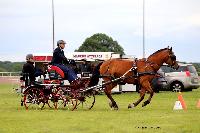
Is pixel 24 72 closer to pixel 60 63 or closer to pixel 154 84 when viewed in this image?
pixel 60 63

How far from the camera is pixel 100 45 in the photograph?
107 metres

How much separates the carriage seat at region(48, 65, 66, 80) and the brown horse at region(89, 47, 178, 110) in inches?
56.0

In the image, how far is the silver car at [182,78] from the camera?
139 feet

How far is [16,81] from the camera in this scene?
2527 inches

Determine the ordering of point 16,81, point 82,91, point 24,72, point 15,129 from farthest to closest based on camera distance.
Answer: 1. point 16,81
2. point 24,72
3. point 82,91
4. point 15,129

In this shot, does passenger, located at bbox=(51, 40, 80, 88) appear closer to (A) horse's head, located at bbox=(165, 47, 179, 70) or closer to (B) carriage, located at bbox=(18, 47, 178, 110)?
(B) carriage, located at bbox=(18, 47, 178, 110)

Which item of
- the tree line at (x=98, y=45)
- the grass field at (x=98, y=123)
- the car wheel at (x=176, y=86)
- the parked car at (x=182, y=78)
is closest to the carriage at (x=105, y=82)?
the grass field at (x=98, y=123)

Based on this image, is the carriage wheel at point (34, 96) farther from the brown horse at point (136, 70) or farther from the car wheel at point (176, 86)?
the car wheel at point (176, 86)

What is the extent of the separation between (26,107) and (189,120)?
7.65 metres

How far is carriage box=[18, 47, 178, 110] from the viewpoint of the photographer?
2209 centimetres

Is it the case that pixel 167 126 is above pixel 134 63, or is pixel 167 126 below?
below

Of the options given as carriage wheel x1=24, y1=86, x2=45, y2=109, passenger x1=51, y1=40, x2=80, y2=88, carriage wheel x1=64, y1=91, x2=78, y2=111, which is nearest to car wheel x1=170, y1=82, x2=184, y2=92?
carriage wheel x1=64, y1=91, x2=78, y2=111

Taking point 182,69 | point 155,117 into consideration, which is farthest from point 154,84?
point 155,117

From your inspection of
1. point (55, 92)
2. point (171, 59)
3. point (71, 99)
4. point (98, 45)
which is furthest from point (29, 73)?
point (98, 45)
